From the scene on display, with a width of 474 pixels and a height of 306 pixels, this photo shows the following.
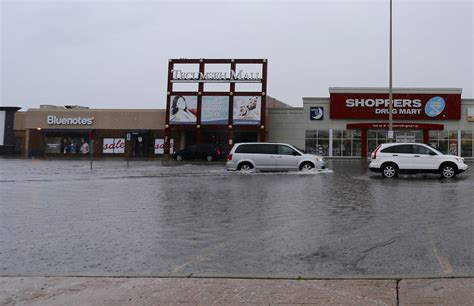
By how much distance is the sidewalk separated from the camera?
4.68 metres

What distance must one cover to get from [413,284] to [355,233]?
10.3 feet

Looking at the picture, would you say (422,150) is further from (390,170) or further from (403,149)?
(390,170)

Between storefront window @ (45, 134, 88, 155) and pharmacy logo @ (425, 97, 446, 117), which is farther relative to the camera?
storefront window @ (45, 134, 88, 155)

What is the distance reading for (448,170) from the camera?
2103 centimetres

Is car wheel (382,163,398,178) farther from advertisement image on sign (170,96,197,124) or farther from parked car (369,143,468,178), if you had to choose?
advertisement image on sign (170,96,197,124)

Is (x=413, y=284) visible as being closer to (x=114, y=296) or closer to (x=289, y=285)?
(x=289, y=285)

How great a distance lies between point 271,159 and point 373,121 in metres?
23.3

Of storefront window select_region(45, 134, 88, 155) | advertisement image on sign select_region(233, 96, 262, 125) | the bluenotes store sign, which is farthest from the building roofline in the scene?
storefront window select_region(45, 134, 88, 155)

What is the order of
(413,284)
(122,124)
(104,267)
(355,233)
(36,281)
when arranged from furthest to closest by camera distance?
(122,124)
(355,233)
(104,267)
(36,281)
(413,284)

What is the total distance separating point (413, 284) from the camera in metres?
5.11

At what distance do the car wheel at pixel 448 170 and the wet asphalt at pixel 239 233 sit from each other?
6.92 meters

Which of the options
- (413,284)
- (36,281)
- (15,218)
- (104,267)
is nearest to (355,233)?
(413,284)

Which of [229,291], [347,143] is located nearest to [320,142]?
[347,143]

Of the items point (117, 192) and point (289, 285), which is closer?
point (289, 285)
